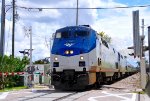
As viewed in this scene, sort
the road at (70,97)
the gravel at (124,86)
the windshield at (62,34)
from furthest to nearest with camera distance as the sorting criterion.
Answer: the gravel at (124,86) → the windshield at (62,34) → the road at (70,97)

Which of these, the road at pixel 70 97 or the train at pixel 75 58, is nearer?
the road at pixel 70 97

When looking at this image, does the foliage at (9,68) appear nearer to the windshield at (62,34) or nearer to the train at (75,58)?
the train at (75,58)

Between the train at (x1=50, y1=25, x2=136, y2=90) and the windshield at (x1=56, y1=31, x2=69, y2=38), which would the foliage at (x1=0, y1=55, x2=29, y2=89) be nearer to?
the train at (x1=50, y1=25, x2=136, y2=90)

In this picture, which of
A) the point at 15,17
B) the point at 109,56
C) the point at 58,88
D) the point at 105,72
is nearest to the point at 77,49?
the point at 58,88

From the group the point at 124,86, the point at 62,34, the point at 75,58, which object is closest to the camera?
the point at 75,58

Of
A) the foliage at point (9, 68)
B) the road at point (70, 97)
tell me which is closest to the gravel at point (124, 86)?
the road at point (70, 97)

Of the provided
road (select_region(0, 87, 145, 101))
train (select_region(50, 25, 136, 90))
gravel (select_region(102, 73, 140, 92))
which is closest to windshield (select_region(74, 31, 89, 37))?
train (select_region(50, 25, 136, 90))

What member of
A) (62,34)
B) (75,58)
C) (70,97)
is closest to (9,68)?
(62,34)

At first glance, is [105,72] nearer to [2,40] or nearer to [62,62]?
[62,62]

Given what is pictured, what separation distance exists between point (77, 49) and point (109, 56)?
857cm

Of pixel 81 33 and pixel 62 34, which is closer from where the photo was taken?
pixel 81 33

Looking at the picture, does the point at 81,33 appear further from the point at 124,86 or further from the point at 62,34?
the point at 124,86

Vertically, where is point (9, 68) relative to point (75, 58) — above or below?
below

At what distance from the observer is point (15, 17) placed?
47.5 m
